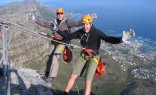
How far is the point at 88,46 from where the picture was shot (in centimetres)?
1622

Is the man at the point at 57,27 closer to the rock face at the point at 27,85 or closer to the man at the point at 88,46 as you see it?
the rock face at the point at 27,85

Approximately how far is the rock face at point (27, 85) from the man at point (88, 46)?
668cm

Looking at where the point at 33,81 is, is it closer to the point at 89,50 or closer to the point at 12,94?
the point at 12,94

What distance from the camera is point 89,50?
15.8m

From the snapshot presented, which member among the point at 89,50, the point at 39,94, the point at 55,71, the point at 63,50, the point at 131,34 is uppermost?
the point at 131,34

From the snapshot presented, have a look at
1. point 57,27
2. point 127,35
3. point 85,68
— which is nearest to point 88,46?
point 85,68

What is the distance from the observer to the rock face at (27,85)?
21.4m

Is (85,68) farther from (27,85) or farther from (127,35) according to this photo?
(27,85)

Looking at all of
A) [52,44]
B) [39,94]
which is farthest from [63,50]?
[39,94]

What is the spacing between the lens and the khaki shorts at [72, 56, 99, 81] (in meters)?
15.1

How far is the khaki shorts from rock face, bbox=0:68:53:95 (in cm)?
662

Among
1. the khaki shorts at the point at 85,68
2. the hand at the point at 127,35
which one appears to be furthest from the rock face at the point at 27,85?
the hand at the point at 127,35

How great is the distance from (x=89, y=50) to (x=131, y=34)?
2.48 meters

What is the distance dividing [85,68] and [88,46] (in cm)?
124
